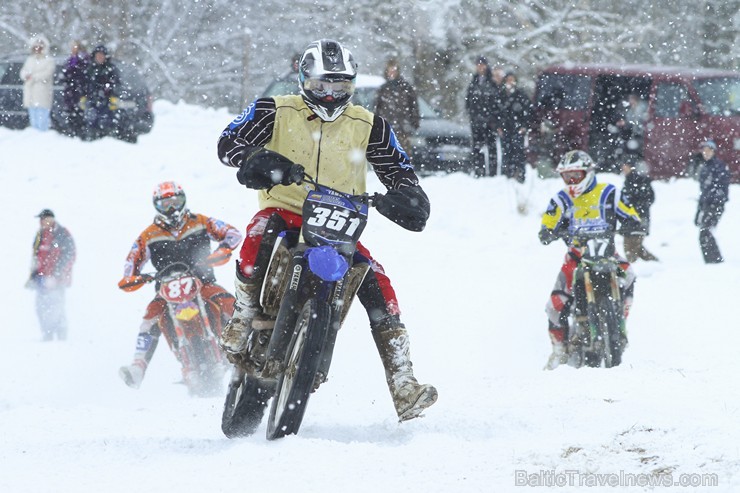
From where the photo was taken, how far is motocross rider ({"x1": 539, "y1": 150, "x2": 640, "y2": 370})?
953 centimetres

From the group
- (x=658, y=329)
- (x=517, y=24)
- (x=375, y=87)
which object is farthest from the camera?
(x=517, y=24)

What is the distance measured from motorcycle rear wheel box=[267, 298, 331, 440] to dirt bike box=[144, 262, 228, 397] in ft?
14.1

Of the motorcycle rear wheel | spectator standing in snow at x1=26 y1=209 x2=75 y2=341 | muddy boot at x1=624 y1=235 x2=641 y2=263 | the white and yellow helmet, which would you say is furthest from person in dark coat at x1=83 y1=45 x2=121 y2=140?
the motorcycle rear wheel

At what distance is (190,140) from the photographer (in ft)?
70.3

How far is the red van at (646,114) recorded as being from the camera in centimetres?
1750

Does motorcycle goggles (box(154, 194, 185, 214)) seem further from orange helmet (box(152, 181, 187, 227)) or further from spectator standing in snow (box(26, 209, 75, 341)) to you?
spectator standing in snow (box(26, 209, 75, 341))

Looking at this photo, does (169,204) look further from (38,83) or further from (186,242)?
(38,83)

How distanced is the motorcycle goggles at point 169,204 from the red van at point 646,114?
27.9 feet

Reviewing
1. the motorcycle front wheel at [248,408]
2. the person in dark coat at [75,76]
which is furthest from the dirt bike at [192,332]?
the person in dark coat at [75,76]

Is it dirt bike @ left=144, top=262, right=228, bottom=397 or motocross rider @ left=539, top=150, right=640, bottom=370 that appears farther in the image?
dirt bike @ left=144, top=262, right=228, bottom=397

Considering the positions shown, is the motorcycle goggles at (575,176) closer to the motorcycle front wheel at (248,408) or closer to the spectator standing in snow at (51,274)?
the motorcycle front wheel at (248,408)

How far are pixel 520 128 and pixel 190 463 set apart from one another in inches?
512

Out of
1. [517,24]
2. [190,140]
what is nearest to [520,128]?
[190,140]

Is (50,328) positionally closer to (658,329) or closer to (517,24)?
(658,329)
